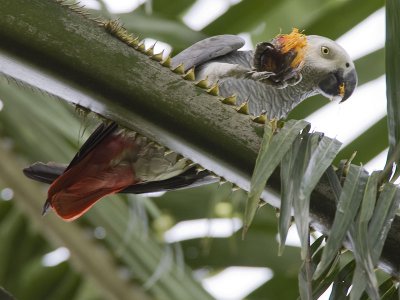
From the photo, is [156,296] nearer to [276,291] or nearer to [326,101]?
[276,291]

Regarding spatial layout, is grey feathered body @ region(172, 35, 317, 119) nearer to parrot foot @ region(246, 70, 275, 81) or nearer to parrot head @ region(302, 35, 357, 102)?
parrot head @ region(302, 35, 357, 102)

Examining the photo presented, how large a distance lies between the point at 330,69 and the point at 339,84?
75 millimetres

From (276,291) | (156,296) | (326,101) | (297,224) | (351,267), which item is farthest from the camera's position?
(326,101)

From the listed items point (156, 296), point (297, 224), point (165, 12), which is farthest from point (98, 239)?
point (297, 224)

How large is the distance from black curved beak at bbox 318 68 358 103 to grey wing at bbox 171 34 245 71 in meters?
0.24

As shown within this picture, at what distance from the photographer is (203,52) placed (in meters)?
1.52

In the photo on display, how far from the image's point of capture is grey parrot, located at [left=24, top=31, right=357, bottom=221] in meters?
1.09

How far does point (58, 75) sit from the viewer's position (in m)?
0.72

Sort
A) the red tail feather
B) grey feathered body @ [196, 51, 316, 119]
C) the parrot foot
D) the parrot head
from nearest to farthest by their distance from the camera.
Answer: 1. the parrot foot
2. the red tail feather
3. grey feathered body @ [196, 51, 316, 119]
4. the parrot head

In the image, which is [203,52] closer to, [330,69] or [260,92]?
[260,92]

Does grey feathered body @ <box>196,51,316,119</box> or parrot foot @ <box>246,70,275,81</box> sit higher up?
grey feathered body @ <box>196,51,316,119</box>

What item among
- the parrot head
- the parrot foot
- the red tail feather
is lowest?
the red tail feather

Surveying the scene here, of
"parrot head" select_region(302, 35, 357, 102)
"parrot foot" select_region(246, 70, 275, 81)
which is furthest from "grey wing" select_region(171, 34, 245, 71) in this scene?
"parrot foot" select_region(246, 70, 275, 81)

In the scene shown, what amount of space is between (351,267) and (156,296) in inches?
22.6
